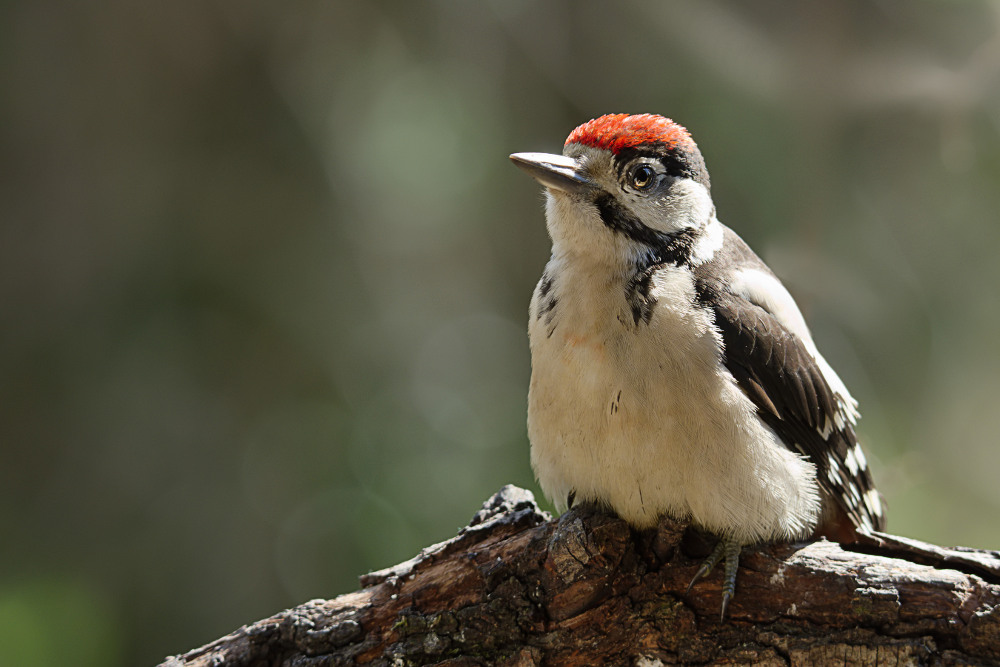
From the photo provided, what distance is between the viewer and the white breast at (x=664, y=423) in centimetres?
148

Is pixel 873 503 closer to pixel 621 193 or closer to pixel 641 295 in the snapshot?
pixel 641 295

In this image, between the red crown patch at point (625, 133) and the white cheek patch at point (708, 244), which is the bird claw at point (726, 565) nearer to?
the white cheek patch at point (708, 244)

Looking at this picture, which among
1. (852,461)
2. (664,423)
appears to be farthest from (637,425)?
(852,461)

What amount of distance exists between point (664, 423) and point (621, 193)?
495 mm

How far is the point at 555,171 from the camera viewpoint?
5.39 ft

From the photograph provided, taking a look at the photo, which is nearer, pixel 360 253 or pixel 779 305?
pixel 779 305

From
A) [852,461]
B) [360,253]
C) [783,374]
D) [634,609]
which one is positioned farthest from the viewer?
[360,253]

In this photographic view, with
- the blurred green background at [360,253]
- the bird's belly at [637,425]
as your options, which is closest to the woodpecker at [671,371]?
the bird's belly at [637,425]

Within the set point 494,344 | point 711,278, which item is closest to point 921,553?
point 711,278

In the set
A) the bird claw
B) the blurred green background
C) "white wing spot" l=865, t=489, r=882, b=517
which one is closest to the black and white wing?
"white wing spot" l=865, t=489, r=882, b=517

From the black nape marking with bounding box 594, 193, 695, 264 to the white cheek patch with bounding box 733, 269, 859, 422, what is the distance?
0.40 ft

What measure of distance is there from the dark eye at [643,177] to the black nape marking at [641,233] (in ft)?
0.20

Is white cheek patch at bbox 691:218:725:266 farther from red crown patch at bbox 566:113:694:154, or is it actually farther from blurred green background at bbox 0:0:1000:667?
blurred green background at bbox 0:0:1000:667

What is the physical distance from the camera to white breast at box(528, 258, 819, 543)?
1.48m
